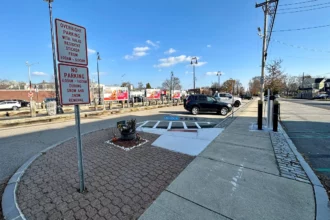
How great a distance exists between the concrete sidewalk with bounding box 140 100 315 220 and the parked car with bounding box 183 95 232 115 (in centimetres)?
944

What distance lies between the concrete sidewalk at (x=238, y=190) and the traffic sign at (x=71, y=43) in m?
2.63

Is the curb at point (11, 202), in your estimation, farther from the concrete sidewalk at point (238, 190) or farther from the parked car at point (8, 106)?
the parked car at point (8, 106)

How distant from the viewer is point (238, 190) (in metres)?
3.03

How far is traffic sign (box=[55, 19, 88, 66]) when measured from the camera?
2479 millimetres

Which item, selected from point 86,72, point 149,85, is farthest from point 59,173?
point 149,85

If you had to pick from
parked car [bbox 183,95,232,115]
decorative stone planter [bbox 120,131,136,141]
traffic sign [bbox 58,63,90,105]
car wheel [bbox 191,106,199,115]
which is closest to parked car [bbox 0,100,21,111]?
parked car [bbox 183,95,232,115]

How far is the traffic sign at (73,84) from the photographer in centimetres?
251

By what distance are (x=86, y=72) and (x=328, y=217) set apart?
4.31 m

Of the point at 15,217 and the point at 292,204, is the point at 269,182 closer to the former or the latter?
the point at 292,204

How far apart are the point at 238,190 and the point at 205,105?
467 inches

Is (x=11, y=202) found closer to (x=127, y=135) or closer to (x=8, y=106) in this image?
(x=127, y=135)

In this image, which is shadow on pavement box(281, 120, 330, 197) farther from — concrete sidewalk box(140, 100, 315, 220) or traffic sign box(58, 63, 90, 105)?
traffic sign box(58, 63, 90, 105)

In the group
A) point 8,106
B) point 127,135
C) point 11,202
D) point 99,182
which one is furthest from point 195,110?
point 8,106

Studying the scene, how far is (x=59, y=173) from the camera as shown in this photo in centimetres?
376
